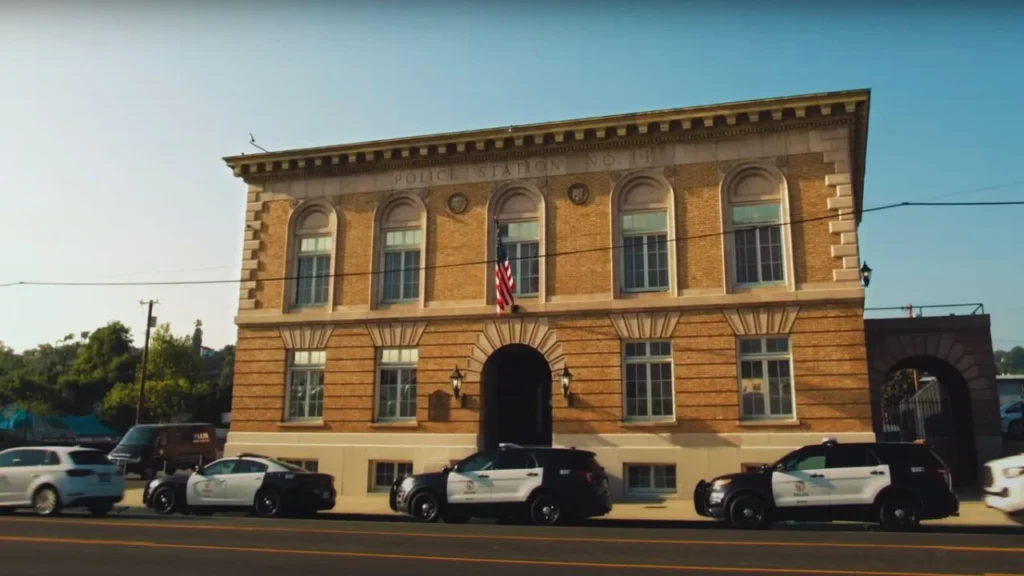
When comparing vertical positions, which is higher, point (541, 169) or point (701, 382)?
point (541, 169)

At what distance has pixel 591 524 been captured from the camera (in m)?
15.5

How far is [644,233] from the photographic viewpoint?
21453mm

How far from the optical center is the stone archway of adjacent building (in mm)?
21594

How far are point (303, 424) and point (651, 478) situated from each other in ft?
34.9

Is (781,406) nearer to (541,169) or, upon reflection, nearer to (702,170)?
(702,170)

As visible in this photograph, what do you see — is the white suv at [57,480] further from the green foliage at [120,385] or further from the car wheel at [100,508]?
the green foliage at [120,385]

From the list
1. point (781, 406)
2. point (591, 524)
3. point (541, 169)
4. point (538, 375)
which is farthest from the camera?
point (538, 375)

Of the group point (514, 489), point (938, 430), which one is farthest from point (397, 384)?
point (938, 430)

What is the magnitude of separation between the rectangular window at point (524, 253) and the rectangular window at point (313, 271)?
19.6 ft

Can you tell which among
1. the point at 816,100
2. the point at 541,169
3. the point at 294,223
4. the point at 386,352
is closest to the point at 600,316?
the point at 541,169

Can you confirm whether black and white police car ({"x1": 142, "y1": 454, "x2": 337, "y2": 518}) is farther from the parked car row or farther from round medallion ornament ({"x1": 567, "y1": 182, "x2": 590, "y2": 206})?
round medallion ornament ({"x1": 567, "y1": 182, "x2": 590, "y2": 206})

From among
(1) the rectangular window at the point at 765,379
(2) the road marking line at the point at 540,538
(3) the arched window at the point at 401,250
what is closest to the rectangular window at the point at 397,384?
(3) the arched window at the point at 401,250

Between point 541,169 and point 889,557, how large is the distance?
15105 millimetres

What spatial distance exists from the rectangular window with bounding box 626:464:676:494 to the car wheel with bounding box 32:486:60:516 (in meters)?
13.6
